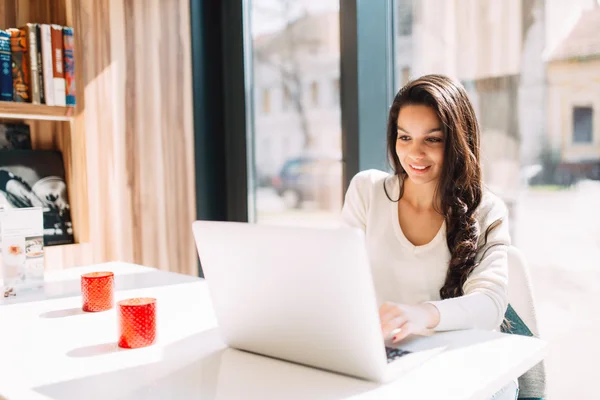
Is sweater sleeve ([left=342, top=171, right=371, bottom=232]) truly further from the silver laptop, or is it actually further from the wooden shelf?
the wooden shelf

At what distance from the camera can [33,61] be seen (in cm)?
218

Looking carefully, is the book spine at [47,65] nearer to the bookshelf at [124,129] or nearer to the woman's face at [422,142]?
the bookshelf at [124,129]

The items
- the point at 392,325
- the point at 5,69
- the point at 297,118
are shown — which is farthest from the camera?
the point at 297,118

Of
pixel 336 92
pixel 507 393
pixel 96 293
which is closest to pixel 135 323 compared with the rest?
pixel 96 293

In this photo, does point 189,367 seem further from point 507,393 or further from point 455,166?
point 455,166

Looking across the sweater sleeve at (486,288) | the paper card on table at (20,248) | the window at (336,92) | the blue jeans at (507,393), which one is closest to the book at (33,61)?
the paper card on table at (20,248)

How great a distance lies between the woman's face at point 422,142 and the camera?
1577 millimetres

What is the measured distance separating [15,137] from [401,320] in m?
1.91

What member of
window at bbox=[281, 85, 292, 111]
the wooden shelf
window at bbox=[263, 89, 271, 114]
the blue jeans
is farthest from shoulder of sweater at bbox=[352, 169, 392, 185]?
the wooden shelf

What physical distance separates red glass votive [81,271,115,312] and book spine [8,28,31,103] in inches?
45.0

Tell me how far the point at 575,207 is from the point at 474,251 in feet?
2.18

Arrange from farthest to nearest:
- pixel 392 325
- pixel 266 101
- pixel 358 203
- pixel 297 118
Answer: pixel 266 101 < pixel 297 118 < pixel 358 203 < pixel 392 325

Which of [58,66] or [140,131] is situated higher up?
[58,66]

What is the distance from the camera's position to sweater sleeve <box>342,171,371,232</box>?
5.82ft
